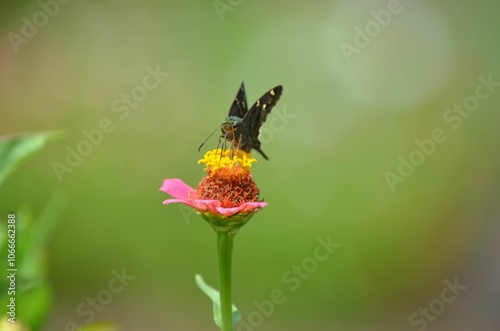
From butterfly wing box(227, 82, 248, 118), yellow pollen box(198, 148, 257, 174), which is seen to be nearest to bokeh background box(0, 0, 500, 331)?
butterfly wing box(227, 82, 248, 118)

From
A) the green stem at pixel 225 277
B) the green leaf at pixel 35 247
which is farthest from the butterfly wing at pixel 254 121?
the green leaf at pixel 35 247

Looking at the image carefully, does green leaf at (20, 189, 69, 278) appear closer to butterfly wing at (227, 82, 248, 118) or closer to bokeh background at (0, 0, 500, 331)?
butterfly wing at (227, 82, 248, 118)

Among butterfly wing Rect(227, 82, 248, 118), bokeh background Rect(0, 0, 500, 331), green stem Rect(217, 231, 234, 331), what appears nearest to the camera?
green stem Rect(217, 231, 234, 331)

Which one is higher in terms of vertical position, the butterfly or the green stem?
the butterfly

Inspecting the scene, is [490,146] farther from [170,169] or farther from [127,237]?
[127,237]

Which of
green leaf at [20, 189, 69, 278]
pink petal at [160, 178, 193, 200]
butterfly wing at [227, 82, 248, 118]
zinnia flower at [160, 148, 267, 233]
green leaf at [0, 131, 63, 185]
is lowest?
zinnia flower at [160, 148, 267, 233]

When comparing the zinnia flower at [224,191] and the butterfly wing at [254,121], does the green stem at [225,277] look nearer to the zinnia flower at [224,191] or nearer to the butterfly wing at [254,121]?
the zinnia flower at [224,191]

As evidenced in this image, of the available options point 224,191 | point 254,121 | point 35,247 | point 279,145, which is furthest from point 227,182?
point 279,145
